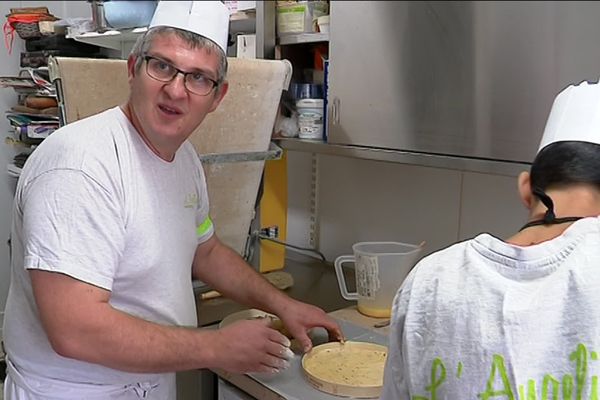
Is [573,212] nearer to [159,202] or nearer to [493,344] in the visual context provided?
[493,344]

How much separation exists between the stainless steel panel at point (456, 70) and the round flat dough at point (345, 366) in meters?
0.42

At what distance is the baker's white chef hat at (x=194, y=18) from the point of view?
96 centimetres

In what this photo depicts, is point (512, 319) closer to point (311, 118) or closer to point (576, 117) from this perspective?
point (576, 117)

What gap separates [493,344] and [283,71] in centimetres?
92

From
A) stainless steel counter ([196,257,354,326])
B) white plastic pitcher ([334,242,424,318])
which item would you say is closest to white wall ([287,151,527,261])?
stainless steel counter ([196,257,354,326])

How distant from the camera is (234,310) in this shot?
1.40m

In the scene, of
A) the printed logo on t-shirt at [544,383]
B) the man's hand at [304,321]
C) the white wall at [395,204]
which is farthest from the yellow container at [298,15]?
the printed logo on t-shirt at [544,383]

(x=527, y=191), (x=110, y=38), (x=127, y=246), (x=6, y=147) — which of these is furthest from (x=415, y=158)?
(x=6, y=147)

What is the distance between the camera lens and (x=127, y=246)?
2.92 ft

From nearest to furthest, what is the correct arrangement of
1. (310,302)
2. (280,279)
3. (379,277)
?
(379,277) → (310,302) → (280,279)

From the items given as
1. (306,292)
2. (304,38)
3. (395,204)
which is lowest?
(306,292)

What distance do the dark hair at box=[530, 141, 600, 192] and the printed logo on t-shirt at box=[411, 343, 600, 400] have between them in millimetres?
187

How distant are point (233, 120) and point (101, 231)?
0.58 metres

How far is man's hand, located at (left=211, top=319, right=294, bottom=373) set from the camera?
905mm
